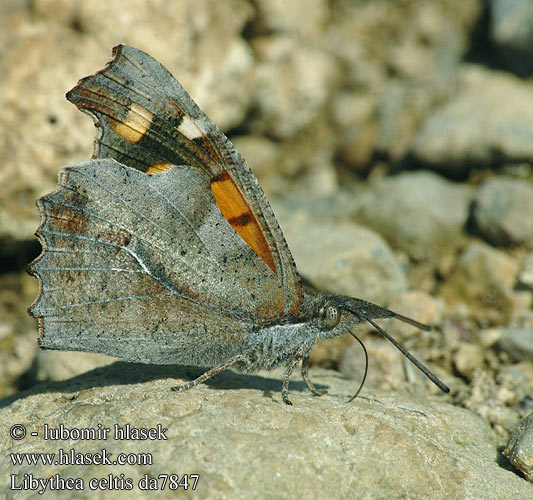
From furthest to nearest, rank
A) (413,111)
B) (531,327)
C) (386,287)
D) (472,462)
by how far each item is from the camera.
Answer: (413,111) → (386,287) → (531,327) → (472,462)

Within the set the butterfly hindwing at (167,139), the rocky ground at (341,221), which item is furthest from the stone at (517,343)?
the butterfly hindwing at (167,139)

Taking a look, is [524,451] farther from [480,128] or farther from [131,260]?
[480,128]

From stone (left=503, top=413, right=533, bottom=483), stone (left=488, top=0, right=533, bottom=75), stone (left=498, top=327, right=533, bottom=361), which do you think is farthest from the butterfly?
stone (left=488, top=0, right=533, bottom=75)

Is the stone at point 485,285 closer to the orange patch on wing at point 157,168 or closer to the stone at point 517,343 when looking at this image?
the stone at point 517,343

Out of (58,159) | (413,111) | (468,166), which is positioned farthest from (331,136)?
(58,159)

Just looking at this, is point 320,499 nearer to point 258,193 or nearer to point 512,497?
point 512,497

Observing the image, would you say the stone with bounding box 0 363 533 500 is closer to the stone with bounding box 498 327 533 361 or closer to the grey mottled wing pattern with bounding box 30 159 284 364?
the grey mottled wing pattern with bounding box 30 159 284 364
